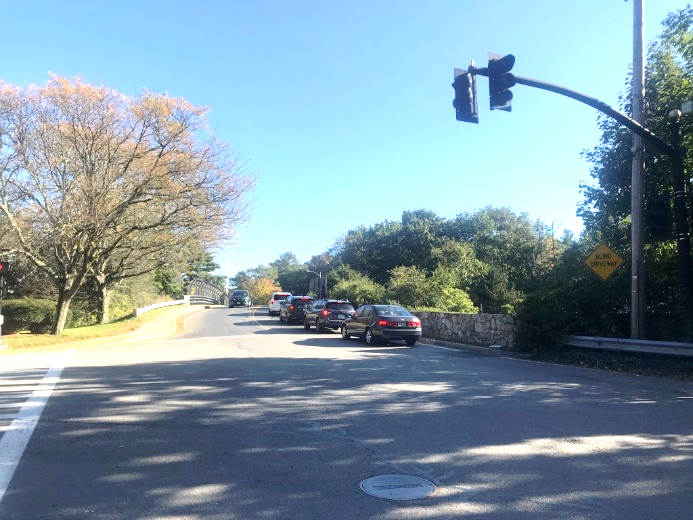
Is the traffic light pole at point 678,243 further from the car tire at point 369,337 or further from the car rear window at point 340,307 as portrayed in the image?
the car rear window at point 340,307

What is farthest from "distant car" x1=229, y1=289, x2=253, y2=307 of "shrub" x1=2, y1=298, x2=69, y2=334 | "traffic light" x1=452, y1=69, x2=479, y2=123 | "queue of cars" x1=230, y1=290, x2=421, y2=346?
"traffic light" x1=452, y1=69, x2=479, y2=123

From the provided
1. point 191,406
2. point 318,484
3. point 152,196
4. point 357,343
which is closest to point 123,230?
point 152,196

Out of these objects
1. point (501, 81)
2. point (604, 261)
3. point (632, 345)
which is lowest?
point (632, 345)

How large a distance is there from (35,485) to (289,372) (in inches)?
303

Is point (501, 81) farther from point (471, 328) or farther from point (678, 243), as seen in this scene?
point (471, 328)

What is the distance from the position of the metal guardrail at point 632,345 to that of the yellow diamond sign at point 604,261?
1.72 meters

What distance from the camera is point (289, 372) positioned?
1305cm

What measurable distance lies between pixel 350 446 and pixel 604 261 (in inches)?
441

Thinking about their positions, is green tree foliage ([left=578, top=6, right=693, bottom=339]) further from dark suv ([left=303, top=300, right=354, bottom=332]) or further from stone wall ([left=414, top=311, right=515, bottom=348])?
dark suv ([left=303, top=300, right=354, bottom=332])

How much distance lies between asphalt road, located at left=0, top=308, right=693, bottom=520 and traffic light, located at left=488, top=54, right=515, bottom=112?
5671 mm

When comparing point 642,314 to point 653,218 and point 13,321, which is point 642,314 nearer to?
point 653,218

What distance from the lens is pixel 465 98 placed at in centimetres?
1122

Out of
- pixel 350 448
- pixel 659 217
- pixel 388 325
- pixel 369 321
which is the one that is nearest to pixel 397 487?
pixel 350 448

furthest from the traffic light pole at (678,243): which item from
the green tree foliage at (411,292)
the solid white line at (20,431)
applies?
the green tree foliage at (411,292)
